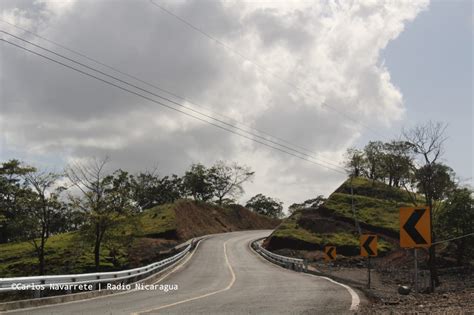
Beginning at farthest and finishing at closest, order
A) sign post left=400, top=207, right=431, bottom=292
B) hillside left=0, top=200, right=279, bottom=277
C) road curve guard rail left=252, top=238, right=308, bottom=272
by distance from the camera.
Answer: hillside left=0, top=200, right=279, bottom=277, road curve guard rail left=252, top=238, right=308, bottom=272, sign post left=400, top=207, right=431, bottom=292

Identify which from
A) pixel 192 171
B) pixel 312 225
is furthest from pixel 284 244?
pixel 192 171

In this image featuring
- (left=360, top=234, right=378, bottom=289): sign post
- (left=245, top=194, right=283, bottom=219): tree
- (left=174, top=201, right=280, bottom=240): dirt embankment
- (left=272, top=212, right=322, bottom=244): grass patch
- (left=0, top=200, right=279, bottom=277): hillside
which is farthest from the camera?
(left=245, top=194, right=283, bottom=219): tree

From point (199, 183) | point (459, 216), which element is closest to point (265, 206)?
point (199, 183)

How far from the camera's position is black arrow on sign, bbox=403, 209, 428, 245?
10.6 m

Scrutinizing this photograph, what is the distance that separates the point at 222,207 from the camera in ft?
321

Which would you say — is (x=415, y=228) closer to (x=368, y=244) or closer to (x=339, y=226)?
(x=368, y=244)

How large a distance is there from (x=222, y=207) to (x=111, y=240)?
180 ft

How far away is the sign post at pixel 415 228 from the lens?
34.5 feet

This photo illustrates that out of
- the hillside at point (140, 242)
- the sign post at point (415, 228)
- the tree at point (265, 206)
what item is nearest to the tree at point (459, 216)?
the hillside at point (140, 242)

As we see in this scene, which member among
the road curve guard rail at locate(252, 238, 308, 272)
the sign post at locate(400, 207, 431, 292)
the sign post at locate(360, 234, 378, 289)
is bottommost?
the road curve guard rail at locate(252, 238, 308, 272)

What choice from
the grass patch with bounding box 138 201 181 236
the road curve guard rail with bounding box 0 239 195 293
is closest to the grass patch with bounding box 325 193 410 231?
the grass patch with bounding box 138 201 181 236

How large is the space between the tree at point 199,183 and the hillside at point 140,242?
9.96 m

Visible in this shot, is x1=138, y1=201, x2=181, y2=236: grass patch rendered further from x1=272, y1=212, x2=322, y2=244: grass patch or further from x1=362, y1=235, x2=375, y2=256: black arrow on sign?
x1=362, y1=235, x2=375, y2=256: black arrow on sign

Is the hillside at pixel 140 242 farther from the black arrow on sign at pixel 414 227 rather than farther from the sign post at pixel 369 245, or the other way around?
the black arrow on sign at pixel 414 227
